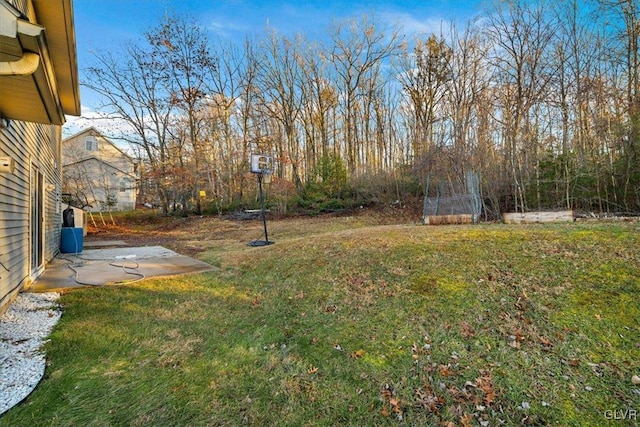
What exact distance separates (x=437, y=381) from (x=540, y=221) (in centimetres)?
570

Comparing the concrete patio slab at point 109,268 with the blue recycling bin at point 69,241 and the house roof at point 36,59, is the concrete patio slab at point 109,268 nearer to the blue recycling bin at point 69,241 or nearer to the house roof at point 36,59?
the blue recycling bin at point 69,241

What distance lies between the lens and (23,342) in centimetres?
262

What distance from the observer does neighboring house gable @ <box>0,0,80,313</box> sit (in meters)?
1.89

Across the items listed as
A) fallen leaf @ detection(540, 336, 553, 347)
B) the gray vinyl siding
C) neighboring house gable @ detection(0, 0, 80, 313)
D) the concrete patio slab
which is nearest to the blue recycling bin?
the concrete patio slab

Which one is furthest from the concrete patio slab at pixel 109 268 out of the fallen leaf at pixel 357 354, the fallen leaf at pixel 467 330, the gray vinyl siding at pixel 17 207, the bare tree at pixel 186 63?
the bare tree at pixel 186 63

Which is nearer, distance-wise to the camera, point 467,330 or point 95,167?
point 467,330

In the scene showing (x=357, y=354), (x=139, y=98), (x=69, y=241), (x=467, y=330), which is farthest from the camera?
(x=139, y=98)

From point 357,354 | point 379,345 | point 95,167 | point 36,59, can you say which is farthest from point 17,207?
point 95,167

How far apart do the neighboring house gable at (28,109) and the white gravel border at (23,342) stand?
203 millimetres

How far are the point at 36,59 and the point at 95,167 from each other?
2475 cm

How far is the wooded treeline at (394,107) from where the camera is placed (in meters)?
8.24

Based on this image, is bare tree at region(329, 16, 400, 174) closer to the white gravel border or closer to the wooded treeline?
the wooded treeline

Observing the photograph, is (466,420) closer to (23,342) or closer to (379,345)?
(379,345)

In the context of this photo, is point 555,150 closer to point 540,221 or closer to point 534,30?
point 534,30
